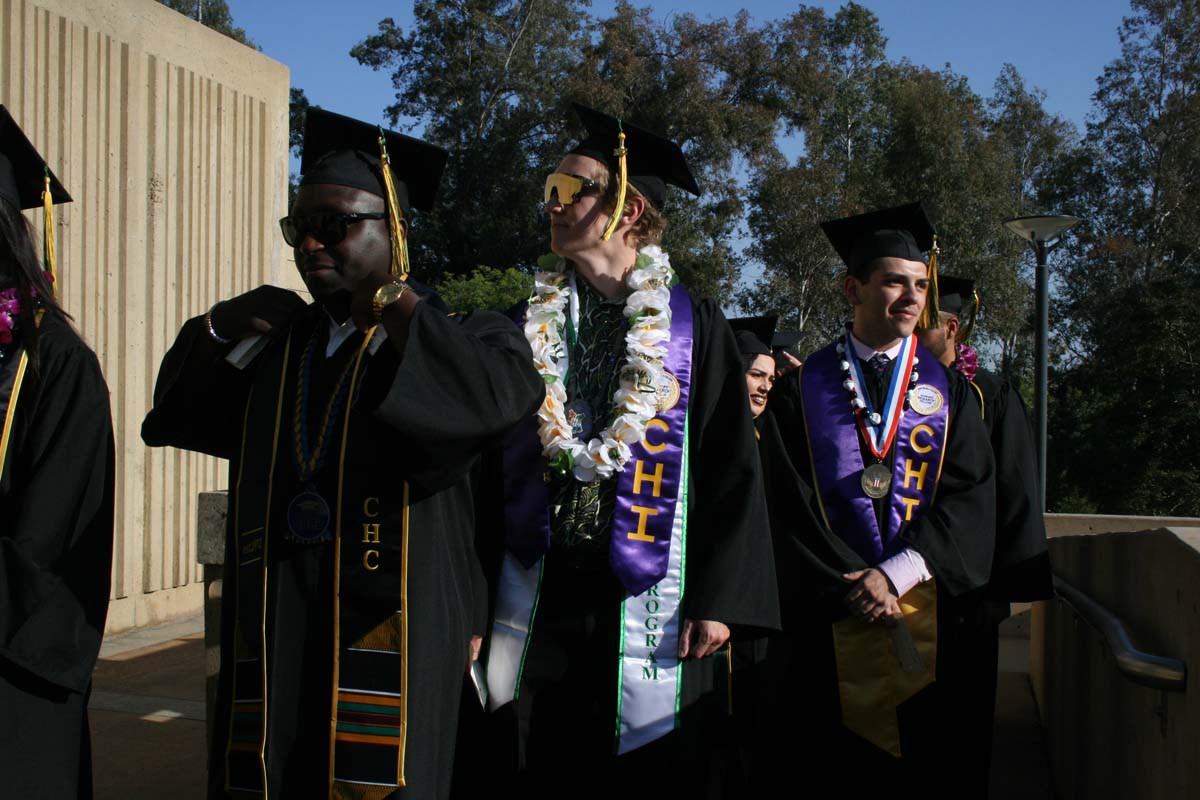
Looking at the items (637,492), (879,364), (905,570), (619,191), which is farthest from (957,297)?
(637,492)

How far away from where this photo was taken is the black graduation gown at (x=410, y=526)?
2.29m

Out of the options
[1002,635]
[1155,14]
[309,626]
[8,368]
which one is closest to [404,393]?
[309,626]

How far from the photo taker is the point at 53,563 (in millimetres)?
2426

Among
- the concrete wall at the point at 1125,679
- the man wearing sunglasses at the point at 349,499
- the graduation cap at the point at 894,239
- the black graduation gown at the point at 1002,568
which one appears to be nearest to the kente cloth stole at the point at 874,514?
the black graduation gown at the point at 1002,568

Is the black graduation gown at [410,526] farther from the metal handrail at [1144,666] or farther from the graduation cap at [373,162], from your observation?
the metal handrail at [1144,666]

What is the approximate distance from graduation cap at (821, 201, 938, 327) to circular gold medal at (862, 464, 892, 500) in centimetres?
75

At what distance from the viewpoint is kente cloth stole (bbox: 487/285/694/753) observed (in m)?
2.83

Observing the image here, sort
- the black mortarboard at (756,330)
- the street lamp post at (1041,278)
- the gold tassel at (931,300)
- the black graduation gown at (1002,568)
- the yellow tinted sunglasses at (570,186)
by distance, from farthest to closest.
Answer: the street lamp post at (1041,278) < the black mortarboard at (756,330) < the gold tassel at (931,300) < the black graduation gown at (1002,568) < the yellow tinted sunglasses at (570,186)

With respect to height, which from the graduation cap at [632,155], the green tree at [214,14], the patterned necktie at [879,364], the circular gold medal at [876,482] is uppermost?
the green tree at [214,14]

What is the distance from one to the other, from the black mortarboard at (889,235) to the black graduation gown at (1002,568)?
2.06ft

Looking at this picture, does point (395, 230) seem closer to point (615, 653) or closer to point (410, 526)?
point (410, 526)

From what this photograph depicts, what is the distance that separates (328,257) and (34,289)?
75cm

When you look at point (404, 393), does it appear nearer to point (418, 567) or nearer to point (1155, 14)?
point (418, 567)

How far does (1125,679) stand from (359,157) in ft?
8.98
